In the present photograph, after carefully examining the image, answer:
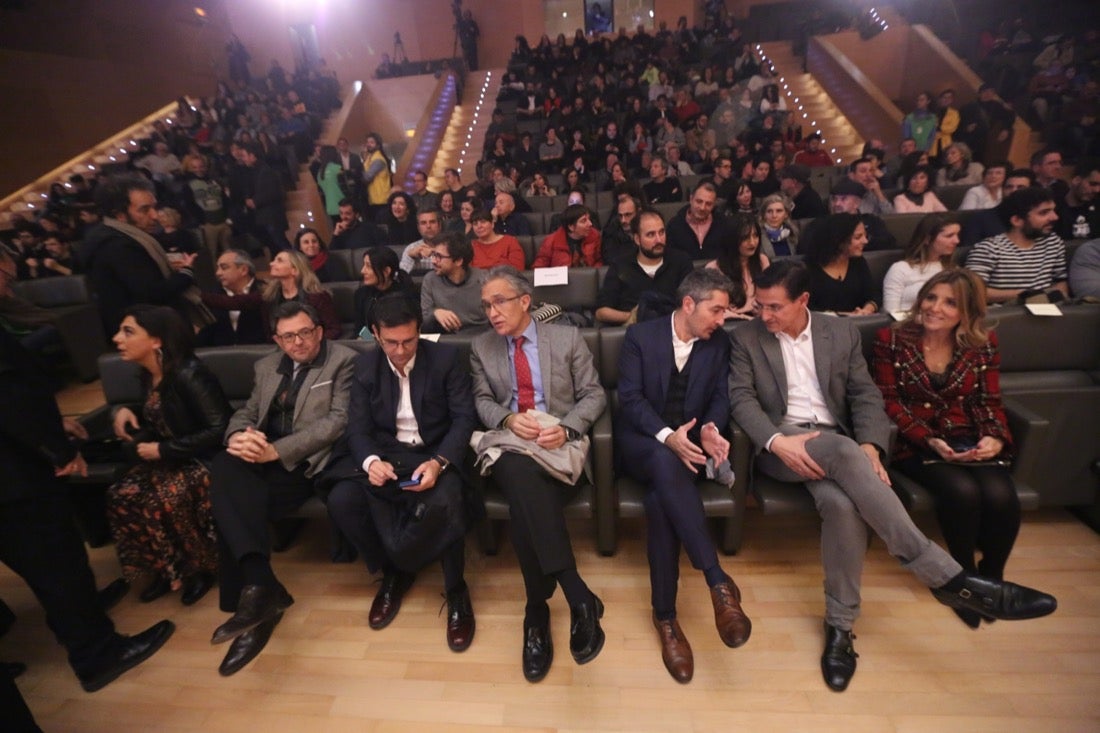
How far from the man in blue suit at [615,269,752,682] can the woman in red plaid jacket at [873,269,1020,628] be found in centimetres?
63

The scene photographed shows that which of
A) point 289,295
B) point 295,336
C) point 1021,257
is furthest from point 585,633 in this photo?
point 1021,257

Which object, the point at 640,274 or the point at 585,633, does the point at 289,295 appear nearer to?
the point at 640,274

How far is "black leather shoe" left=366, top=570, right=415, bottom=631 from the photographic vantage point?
1.90 meters

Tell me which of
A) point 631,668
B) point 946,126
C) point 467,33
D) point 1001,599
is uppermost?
point 467,33

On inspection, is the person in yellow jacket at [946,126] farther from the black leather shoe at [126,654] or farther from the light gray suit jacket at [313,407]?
the black leather shoe at [126,654]

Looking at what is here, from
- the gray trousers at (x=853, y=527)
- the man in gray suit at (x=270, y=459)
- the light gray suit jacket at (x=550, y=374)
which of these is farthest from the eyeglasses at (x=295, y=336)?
the gray trousers at (x=853, y=527)

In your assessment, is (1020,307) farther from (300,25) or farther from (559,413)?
(300,25)

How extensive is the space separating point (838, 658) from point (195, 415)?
238 cm

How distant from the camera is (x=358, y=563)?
2.24m

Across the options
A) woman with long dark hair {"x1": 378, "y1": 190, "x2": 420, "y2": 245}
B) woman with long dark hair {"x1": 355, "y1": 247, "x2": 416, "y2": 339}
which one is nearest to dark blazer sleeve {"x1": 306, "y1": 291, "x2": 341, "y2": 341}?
woman with long dark hair {"x1": 355, "y1": 247, "x2": 416, "y2": 339}

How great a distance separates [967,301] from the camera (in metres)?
1.77

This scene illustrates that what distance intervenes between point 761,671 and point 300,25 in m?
17.7

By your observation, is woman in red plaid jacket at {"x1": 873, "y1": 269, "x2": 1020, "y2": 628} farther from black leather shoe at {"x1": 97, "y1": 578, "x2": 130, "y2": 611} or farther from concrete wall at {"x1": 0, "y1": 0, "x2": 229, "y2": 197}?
concrete wall at {"x1": 0, "y1": 0, "x2": 229, "y2": 197}

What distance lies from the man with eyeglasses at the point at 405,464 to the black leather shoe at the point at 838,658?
1.14 meters
